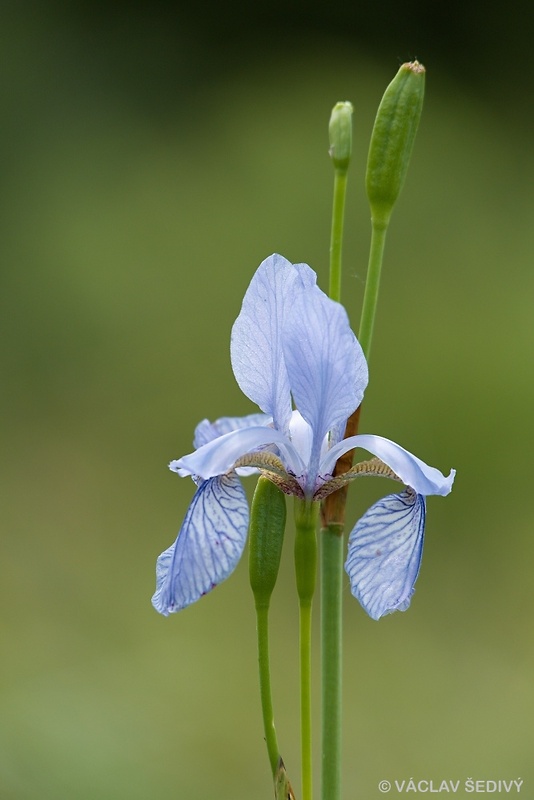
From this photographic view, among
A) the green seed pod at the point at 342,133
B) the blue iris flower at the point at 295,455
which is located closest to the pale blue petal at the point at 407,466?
the blue iris flower at the point at 295,455

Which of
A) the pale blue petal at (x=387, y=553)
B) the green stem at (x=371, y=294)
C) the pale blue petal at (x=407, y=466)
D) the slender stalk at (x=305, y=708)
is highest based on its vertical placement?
the green stem at (x=371, y=294)

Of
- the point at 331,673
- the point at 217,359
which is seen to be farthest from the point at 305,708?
the point at 217,359

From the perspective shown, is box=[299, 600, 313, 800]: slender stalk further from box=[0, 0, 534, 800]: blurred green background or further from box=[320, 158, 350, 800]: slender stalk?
box=[0, 0, 534, 800]: blurred green background

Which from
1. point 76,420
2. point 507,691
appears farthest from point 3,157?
point 507,691

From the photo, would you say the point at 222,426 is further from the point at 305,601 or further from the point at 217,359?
the point at 217,359

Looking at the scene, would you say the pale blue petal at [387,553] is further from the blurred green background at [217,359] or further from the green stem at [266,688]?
the blurred green background at [217,359]

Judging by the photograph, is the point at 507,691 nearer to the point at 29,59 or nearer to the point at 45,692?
the point at 45,692

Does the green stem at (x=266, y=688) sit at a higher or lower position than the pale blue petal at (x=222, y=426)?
lower
